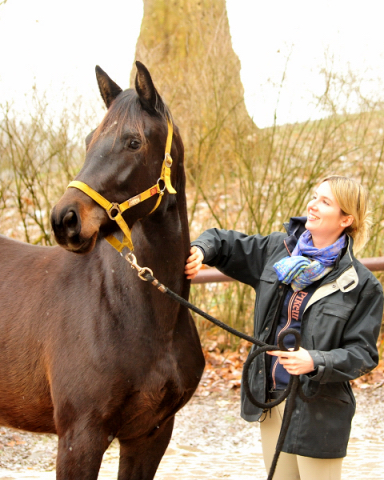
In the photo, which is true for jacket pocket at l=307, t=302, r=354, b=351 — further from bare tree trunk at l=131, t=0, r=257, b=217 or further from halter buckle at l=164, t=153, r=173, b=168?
bare tree trunk at l=131, t=0, r=257, b=217

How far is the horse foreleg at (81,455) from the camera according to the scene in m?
1.95

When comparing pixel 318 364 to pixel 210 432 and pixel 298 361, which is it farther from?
pixel 210 432

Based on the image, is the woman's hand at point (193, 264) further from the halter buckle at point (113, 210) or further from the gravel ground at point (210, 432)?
the gravel ground at point (210, 432)

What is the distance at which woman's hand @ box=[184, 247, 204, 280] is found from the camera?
221cm

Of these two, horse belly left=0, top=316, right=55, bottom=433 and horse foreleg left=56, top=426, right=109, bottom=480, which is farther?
horse belly left=0, top=316, right=55, bottom=433

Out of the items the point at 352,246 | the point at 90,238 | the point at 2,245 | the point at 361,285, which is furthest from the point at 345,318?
the point at 2,245

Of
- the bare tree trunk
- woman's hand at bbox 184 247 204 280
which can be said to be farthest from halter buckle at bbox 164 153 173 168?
the bare tree trunk

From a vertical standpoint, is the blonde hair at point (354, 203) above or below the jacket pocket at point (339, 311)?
above

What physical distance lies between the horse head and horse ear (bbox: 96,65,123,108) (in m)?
0.11

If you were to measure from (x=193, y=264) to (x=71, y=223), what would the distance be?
61 centimetres

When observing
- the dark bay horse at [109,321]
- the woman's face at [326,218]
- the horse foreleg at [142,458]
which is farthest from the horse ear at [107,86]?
the horse foreleg at [142,458]

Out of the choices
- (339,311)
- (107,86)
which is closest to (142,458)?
(339,311)

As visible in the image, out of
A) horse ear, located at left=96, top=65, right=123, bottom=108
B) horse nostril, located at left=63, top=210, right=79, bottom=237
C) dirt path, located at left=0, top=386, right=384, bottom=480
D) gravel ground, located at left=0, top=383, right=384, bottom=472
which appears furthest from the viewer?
gravel ground, located at left=0, top=383, right=384, bottom=472

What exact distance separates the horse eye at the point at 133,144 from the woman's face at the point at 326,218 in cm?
81
